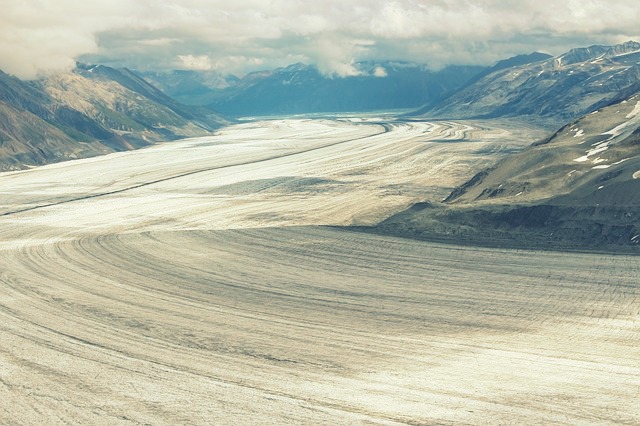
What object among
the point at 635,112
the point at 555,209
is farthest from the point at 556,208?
the point at 635,112

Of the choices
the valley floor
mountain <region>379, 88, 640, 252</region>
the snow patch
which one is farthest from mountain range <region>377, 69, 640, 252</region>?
the snow patch

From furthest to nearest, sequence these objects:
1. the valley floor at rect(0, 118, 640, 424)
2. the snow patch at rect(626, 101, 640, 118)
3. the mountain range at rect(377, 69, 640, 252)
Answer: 1. the snow patch at rect(626, 101, 640, 118)
2. the mountain range at rect(377, 69, 640, 252)
3. the valley floor at rect(0, 118, 640, 424)

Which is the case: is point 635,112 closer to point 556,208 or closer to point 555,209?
point 556,208

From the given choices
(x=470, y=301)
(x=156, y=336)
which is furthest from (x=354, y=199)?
(x=156, y=336)

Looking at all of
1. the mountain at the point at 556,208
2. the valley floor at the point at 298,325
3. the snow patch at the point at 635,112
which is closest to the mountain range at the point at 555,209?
the mountain at the point at 556,208

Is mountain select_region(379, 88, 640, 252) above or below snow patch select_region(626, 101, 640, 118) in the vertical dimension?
below

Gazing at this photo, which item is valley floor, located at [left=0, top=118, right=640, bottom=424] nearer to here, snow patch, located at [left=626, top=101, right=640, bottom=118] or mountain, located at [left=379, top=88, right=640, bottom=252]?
mountain, located at [left=379, top=88, right=640, bottom=252]

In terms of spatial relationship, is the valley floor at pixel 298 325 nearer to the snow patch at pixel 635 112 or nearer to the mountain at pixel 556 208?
the mountain at pixel 556 208
